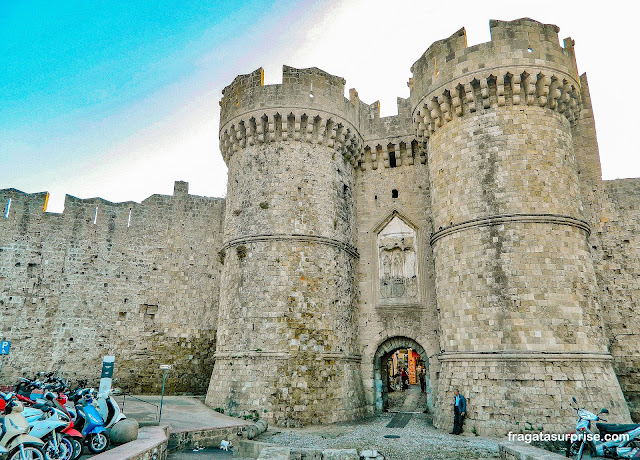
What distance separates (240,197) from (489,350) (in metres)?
7.49

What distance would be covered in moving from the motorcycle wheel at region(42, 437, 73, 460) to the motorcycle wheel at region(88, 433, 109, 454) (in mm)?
687

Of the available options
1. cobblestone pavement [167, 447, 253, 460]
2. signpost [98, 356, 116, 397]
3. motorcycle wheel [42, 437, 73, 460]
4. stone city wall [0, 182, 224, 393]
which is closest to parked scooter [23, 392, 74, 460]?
motorcycle wheel [42, 437, 73, 460]

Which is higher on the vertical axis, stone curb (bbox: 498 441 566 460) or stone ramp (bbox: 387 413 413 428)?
stone curb (bbox: 498 441 566 460)

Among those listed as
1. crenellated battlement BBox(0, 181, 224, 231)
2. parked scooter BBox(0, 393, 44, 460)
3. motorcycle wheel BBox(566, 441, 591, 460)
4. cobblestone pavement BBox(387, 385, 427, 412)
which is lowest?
cobblestone pavement BBox(387, 385, 427, 412)

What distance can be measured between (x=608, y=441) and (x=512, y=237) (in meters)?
4.56

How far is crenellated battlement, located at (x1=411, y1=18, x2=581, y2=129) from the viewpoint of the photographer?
10742 millimetres

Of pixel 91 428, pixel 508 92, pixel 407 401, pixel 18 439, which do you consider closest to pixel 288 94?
pixel 508 92

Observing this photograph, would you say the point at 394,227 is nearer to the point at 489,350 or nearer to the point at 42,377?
the point at 489,350

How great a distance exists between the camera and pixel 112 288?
45.2ft

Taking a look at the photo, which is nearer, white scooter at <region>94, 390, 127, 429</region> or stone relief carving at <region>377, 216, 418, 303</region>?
white scooter at <region>94, 390, 127, 429</region>

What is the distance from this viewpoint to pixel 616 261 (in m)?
11.6

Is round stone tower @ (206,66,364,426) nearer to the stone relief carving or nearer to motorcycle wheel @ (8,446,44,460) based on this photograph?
the stone relief carving

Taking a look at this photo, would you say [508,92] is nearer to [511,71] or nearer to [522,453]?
[511,71]

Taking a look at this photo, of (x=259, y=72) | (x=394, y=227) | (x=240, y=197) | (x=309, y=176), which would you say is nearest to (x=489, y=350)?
(x=394, y=227)
